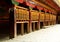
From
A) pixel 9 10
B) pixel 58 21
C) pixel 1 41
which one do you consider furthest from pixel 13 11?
pixel 58 21

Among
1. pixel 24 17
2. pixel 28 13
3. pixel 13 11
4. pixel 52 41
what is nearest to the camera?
pixel 52 41

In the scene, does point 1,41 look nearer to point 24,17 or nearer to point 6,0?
point 6,0

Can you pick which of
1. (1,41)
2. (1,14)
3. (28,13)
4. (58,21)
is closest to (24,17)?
(28,13)

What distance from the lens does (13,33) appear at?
366cm

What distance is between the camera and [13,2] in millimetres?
3500

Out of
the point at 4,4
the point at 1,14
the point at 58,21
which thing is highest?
the point at 4,4

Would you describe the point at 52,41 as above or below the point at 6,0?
below

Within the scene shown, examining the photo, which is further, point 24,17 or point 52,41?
point 24,17

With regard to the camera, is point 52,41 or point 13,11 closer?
point 52,41

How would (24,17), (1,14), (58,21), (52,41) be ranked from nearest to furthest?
(52,41), (1,14), (24,17), (58,21)

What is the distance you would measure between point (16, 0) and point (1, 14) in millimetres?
630

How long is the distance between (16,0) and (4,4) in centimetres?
36

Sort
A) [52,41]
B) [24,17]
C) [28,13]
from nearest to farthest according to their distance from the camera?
[52,41] → [24,17] → [28,13]

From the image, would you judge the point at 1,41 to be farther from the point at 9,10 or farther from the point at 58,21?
the point at 58,21
